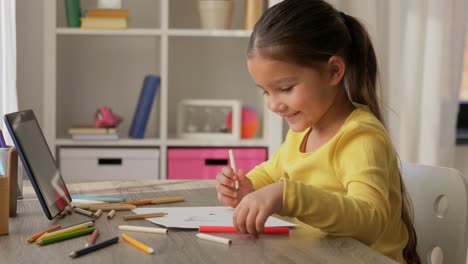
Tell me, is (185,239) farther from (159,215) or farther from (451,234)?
(451,234)

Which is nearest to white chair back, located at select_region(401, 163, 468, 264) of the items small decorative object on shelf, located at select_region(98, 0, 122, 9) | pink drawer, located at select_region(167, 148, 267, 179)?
pink drawer, located at select_region(167, 148, 267, 179)

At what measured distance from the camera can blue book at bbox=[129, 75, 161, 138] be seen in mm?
3262

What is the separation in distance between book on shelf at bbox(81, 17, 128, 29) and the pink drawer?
54 cm

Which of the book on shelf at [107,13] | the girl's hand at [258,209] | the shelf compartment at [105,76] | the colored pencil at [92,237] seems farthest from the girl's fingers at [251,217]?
the shelf compartment at [105,76]

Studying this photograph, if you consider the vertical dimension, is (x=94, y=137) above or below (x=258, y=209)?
below

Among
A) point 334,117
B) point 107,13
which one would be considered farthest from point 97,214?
point 107,13

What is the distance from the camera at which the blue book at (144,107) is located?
10.7 ft

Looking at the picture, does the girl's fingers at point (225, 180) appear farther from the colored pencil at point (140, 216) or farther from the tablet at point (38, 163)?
the tablet at point (38, 163)

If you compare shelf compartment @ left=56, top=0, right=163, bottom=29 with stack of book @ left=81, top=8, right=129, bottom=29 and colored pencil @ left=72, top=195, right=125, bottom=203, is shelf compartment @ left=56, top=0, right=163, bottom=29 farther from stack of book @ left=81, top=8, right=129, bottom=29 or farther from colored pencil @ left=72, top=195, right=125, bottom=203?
colored pencil @ left=72, top=195, right=125, bottom=203

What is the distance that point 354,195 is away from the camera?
49.2 inches

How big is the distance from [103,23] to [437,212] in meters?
1.97

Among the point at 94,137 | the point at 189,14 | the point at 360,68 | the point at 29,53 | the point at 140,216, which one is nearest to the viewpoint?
the point at 140,216

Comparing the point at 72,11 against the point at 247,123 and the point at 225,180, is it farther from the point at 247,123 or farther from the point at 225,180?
the point at 225,180

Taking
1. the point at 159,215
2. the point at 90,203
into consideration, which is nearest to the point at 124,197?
the point at 90,203
